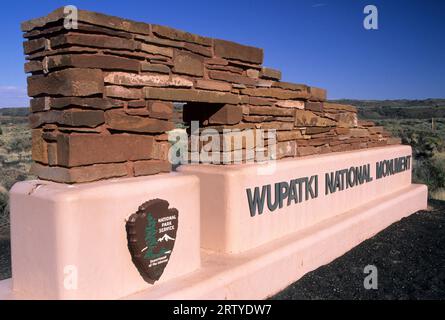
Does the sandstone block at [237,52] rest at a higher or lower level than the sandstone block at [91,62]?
higher

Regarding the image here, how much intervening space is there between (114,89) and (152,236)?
1.19 metres

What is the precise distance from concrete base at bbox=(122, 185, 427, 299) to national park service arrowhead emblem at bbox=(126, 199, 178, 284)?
198mm

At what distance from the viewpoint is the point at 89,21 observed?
3.49m

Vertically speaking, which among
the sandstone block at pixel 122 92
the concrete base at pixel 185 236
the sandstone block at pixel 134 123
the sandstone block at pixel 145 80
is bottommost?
the concrete base at pixel 185 236

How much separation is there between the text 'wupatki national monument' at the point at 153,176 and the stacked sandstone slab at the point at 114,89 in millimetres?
11

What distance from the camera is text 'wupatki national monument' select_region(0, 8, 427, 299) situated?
338 cm

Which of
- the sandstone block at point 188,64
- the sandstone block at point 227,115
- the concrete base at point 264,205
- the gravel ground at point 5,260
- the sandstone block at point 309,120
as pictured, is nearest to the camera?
the sandstone block at point 188,64

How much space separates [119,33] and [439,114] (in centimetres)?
5417

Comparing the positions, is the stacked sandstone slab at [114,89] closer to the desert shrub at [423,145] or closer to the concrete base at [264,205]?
the concrete base at [264,205]

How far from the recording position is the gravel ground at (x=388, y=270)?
4988 mm

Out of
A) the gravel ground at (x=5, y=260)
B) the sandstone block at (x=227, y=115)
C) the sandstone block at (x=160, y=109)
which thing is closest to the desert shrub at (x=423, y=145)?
the sandstone block at (x=227, y=115)

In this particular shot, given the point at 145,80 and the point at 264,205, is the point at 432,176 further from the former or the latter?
the point at 145,80
